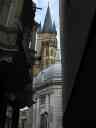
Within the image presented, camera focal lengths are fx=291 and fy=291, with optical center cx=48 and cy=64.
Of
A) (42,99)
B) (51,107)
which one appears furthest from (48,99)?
(42,99)

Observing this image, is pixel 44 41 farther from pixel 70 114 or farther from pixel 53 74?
pixel 70 114

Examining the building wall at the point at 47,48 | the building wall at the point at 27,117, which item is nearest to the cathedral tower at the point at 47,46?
the building wall at the point at 47,48

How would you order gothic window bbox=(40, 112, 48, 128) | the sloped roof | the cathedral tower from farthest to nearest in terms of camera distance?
1. the cathedral tower
2. the sloped roof
3. gothic window bbox=(40, 112, 48, 128)

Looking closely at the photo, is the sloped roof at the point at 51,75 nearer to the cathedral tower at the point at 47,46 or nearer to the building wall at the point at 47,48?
the cathedral tower at the point at 47,46

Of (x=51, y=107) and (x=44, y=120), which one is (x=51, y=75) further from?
(x=44, y=120)

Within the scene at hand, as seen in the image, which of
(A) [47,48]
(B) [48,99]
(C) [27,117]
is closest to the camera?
(B) [48,99]

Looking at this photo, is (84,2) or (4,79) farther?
(4,79)

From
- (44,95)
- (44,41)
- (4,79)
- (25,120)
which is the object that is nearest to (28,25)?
(4,79)

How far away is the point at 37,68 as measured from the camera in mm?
49312

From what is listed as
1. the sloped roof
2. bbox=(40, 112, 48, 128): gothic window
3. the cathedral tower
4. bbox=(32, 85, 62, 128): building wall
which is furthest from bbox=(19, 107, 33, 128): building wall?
the cathedral tower

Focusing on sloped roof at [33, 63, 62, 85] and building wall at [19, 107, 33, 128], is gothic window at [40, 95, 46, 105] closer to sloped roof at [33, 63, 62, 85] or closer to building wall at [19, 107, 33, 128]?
sloped roof at [33, 63, 62, 85]

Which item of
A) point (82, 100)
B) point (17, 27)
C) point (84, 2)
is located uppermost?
point (17, 27)

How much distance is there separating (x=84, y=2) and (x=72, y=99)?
2749 mm

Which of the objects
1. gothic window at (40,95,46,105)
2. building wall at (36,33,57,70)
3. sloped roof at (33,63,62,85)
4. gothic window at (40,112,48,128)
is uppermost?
building wall at (36,33,57,70)
